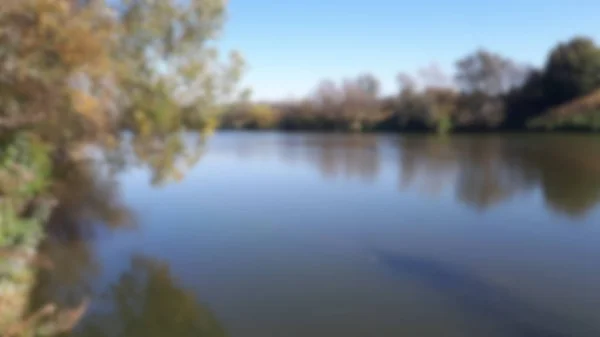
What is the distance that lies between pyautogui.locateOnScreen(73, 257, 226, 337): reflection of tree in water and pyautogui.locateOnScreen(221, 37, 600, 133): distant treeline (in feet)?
78.4

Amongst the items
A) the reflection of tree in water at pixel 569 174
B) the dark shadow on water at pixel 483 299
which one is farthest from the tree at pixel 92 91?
the reflection of tree in water at pixel 569 174

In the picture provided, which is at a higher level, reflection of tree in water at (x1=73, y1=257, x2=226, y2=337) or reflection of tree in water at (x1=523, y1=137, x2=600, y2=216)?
reflection of tree in water at (x1=523, y1=137, x2=600, y2=216)

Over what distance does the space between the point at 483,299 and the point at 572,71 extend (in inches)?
1369

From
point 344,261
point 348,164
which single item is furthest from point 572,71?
point 344,261

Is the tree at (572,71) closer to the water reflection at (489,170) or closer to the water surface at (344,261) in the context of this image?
the water reflection at (489,170)

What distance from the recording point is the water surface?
468cm

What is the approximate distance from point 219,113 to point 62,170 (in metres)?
3.36

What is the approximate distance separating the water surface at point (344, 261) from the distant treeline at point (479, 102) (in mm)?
19544

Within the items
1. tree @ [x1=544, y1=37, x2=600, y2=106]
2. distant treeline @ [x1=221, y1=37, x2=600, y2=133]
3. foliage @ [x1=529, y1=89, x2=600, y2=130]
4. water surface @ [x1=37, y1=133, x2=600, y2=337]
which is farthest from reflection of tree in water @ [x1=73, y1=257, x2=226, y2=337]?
tree @ [x1=544, y1=37, x2=600, y2=106]

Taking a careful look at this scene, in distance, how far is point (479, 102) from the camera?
40000mm

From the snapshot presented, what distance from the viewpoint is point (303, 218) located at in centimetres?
916

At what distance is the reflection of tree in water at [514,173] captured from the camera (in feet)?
34.7

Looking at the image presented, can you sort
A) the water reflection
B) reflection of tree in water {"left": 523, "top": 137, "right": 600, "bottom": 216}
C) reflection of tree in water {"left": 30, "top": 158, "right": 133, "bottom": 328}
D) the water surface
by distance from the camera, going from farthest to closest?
the water reflection → reflection of tree in water {"left": 523, "top": 137, "right": 600, "bottom": 216} → reflection of tree in water {"left": 30, "top": 158, "right": 133, "bottom": 328} → the water surface

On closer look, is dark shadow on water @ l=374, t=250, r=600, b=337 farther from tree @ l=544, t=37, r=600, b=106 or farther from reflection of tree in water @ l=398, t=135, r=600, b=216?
tree @ l=544, t=37, r=600, b=106
